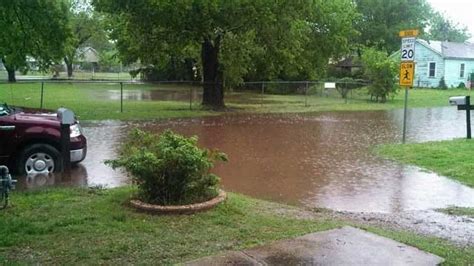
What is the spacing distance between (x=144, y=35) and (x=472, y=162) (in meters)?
15.9

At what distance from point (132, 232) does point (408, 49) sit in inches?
403

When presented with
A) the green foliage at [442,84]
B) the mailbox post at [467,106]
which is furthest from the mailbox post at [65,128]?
the green foliage at [442,84]

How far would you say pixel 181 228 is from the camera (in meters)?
5.94

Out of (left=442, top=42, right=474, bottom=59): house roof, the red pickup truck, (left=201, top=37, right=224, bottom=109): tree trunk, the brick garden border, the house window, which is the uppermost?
(left=442, top=42, right=474, bottom=59): house roof

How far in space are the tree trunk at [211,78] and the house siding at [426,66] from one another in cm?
3257

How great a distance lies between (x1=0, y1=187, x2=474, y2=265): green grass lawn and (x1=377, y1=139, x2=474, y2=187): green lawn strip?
4.81 m

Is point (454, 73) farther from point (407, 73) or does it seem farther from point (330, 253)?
point (330, 253)

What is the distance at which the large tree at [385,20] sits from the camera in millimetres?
62494

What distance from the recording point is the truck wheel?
9.45 m

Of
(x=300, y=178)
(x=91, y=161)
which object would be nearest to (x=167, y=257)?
(x=300, y=178)

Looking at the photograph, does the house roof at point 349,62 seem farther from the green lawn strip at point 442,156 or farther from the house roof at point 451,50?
the green lawn strip at point 442,156

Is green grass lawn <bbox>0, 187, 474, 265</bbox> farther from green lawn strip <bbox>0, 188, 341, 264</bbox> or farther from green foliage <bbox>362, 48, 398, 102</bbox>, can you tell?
green foliage <bbox>362, 48, 398, 102</bbox>

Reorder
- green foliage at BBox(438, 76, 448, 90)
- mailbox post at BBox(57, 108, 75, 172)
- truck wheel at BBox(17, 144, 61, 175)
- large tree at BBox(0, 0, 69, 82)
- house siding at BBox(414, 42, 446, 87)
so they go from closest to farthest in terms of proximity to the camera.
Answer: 1. mailbox post at BBox(57, 108, 75, 172)
2. truck wheel at BBox(17, 144, 61, 175)
3. large tree at BBox(0, 0, 69, 82)
4. green foliage at BBox(438, 76, 448, 90)
5. house siding at BBox(414, 42, 446, 87)

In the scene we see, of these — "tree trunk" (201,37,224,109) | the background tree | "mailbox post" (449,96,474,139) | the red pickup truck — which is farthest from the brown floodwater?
the background tree
